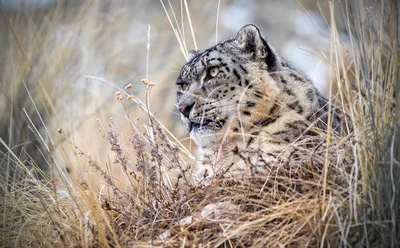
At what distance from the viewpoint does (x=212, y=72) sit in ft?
11.3

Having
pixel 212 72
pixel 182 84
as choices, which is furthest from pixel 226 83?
pixel 182 84

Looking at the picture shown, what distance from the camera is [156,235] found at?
106 inches

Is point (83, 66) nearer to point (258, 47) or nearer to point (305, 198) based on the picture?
point (258, 47)

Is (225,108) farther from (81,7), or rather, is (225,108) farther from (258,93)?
(81,7)

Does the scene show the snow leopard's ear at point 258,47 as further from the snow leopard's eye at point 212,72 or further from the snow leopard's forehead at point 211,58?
the snow leopard's eye at point 212,72

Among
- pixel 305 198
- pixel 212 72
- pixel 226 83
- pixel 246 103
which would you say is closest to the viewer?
pixel 305 198

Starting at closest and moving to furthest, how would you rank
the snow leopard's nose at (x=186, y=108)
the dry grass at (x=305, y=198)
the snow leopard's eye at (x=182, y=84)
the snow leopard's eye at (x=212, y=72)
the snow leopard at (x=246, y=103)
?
1. the dry grass at (x=305, y=198)
2. the snow leopard at (x=246, y=103)
3. the snow leopard's nose at (x=186, y=108)
4. the snow leopard's eye at (x=212, y=72)
5. the snow leopard's eye at (x=182, y=84)

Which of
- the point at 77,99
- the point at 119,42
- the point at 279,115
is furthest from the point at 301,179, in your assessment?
the point at 119,42

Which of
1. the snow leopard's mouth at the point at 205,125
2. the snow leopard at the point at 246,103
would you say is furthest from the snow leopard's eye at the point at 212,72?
the snow leopard's mouth at the point at 205,125

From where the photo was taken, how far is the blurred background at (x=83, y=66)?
492 centimetres

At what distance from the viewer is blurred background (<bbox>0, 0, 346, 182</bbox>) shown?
16.1 ft

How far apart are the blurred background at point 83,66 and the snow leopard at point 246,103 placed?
369 millimetres

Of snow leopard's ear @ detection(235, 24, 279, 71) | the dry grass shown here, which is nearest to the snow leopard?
snow leopard's ear @ detection(235, 24, 279, 71)

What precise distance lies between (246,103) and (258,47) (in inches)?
14.5
